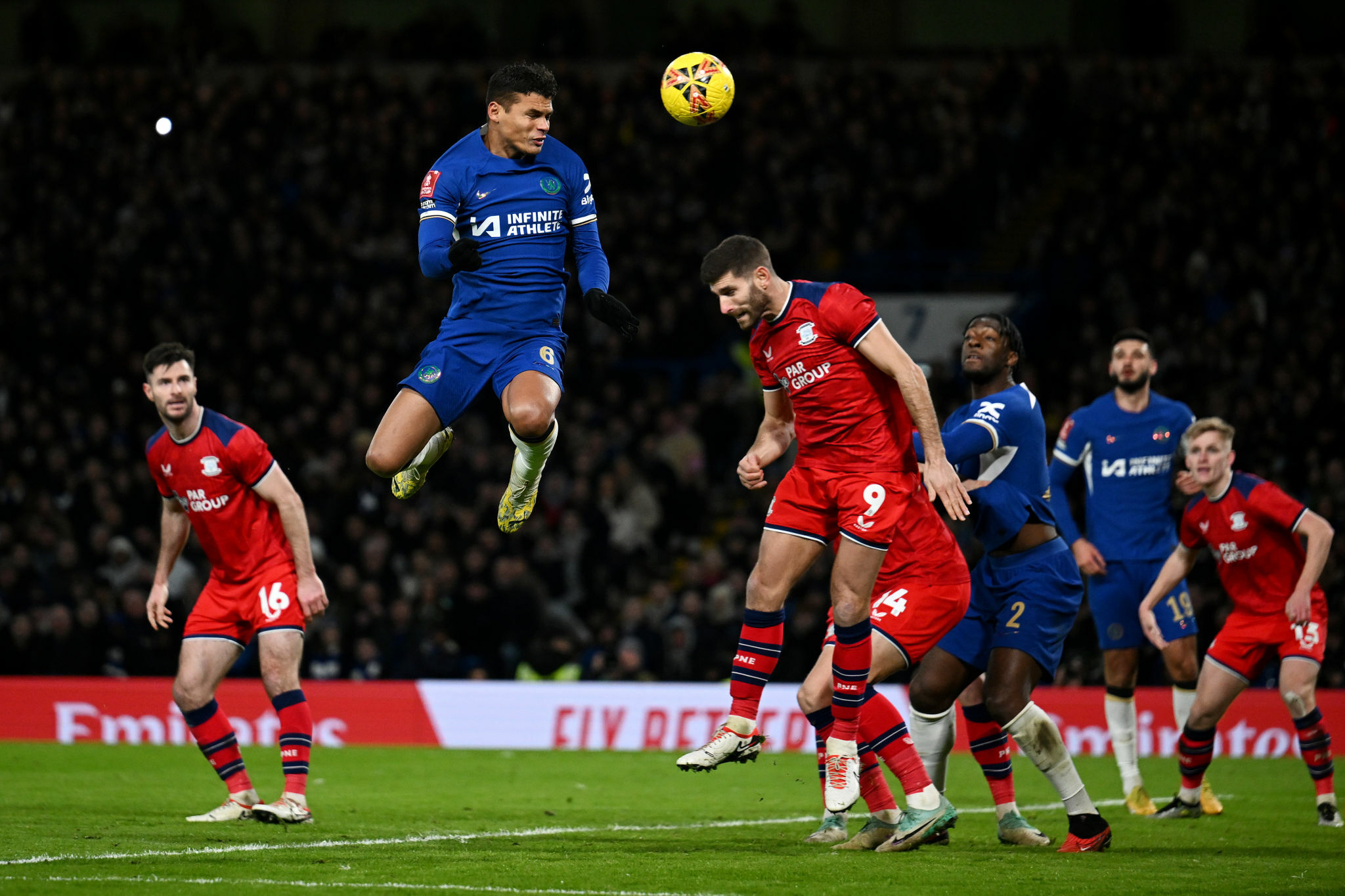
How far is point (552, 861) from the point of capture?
23.4ft

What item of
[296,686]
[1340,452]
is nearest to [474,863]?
[296,686]

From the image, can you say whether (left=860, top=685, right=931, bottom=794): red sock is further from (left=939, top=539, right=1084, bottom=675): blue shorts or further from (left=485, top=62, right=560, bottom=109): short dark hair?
(left=485, top=62, right=560, bottom=109): short dark hair

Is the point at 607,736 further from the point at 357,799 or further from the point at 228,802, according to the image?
the point at 228,802

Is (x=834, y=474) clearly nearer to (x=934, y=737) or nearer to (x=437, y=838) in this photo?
(x=934, y=737)

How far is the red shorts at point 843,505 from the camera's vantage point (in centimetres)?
739

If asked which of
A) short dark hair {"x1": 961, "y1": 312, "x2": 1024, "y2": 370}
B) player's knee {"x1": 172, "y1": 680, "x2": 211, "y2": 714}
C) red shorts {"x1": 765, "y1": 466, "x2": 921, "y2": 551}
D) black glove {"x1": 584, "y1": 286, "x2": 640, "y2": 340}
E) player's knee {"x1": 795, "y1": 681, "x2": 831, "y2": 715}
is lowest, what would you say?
player's knee {"x1": 795, "y1": 681, "x2": 831, "y2": 715}

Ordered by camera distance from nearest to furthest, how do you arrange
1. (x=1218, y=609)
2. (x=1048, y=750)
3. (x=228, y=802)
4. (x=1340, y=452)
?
(x=1048, y=750)
(x=228, y=802)
(x=1218, y=609)
(x=1340, y=452)

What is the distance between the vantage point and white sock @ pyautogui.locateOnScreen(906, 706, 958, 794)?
8344 millimetres

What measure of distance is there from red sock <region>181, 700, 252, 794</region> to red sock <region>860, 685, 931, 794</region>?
367cm

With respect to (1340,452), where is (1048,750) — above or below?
below

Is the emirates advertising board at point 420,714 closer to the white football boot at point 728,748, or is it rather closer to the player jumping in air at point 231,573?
the player jumping in air at point 231,573

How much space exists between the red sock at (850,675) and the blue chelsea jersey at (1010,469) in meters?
1.07

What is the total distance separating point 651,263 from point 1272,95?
25.8 feet

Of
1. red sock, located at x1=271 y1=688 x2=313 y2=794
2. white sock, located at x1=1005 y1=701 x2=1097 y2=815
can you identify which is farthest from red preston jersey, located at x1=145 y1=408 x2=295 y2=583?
white sock, located at x1=1005 y1=701 x2=1097 y2=815
